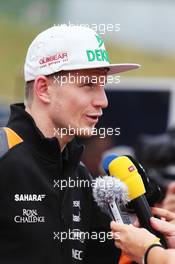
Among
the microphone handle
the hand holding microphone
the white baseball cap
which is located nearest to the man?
the white baseball cap

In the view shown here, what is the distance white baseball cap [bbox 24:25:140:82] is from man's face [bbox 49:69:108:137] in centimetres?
5

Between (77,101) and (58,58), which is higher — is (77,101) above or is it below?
below

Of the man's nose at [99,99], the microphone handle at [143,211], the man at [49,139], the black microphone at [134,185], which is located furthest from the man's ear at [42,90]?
the microphone handle at [143,211]

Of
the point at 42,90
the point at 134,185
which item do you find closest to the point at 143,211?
the point at 134,185

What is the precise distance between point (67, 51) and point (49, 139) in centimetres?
30

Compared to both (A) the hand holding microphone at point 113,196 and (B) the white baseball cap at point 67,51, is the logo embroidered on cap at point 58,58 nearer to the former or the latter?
(B) the white baseball cap at point 67,51

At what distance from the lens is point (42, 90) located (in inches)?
112

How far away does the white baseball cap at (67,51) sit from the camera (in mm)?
2816

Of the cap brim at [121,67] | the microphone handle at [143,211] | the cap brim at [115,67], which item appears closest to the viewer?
the microphone handle at [143,211]

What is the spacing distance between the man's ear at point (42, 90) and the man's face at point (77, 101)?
0.06 feet

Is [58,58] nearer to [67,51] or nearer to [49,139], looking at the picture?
[67,51]

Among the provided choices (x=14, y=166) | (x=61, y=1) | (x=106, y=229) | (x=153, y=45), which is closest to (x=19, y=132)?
(x=14, y=166)

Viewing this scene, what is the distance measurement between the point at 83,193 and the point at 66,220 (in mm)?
180

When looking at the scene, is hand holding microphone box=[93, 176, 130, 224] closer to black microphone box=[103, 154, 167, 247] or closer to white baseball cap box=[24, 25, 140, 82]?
black microphone box=[103, 154, 167, 247]
